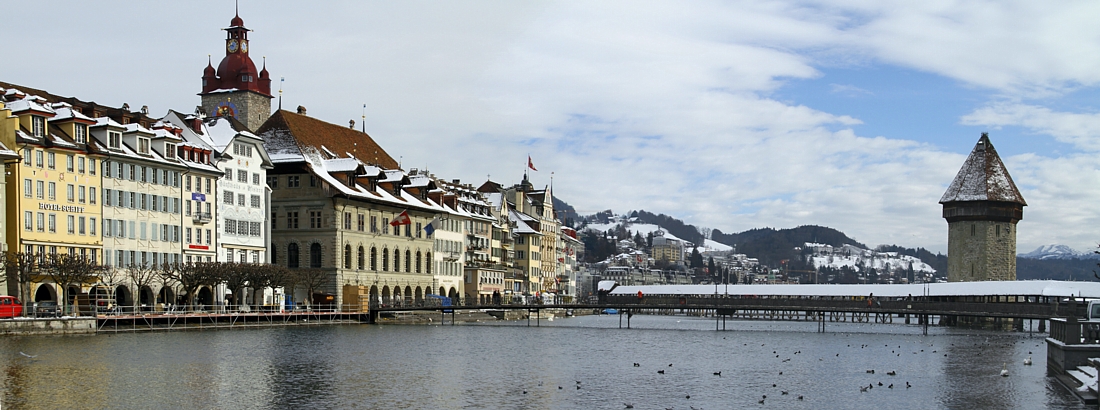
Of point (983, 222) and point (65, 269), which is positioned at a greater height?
point (983, 222)

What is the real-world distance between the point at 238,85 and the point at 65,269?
61.7m

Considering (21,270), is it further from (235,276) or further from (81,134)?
(235,276)

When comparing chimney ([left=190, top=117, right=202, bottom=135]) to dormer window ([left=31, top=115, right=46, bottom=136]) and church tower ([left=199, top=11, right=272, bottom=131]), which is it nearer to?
dormer window ([left=31, top=115, right=46, bottom=136])

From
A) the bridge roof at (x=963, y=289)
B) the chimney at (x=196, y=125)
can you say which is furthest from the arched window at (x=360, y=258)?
the bridge roof at (x=963, y=289)

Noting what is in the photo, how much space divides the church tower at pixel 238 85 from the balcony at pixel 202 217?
42159mm

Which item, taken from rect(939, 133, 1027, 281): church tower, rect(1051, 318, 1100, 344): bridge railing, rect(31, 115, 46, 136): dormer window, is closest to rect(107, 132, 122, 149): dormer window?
rect(31, 115, 46, 136): dormer window

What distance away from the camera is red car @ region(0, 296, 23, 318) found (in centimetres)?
6031

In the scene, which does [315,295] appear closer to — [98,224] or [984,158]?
[98,224]

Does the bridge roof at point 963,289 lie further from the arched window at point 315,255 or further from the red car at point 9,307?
the red car at point 9,307

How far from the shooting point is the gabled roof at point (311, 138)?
3944 inches

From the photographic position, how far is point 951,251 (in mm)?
123312

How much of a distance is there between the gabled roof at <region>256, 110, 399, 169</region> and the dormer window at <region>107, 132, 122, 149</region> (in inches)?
907

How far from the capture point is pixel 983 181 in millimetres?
121438

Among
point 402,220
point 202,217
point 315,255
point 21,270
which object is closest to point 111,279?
point 21,270
